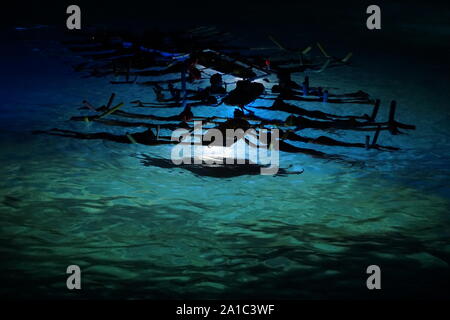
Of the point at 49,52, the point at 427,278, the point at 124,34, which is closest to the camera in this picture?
the point at 427,278

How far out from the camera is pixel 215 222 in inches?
80.0

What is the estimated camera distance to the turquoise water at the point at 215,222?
1.59 m

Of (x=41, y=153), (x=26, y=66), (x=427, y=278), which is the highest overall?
(x=26, y=66)

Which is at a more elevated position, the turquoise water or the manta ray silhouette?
the manta ray silhouette

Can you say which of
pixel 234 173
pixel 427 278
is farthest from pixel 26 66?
pixel 427 278

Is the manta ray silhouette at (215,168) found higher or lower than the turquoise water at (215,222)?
higher

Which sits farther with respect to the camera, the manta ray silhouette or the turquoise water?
the manta ray silhouette

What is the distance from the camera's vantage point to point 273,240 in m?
1.90

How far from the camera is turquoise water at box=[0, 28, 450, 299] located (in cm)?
159

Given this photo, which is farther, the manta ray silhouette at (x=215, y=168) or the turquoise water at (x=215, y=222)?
the manta ray silhouette at (x=215, y=168)

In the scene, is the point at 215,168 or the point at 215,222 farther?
the point at 215,168
